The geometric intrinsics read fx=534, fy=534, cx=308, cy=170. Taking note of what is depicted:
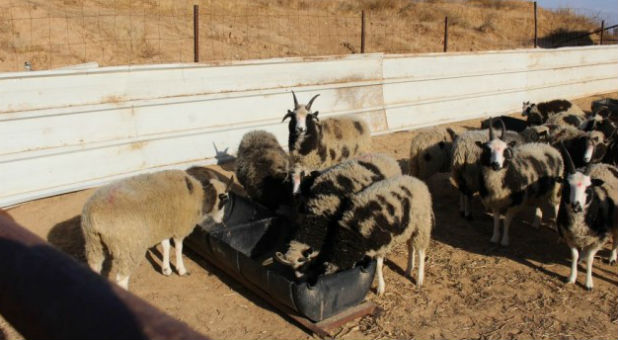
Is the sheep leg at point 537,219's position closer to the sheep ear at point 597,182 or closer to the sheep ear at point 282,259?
the sheep ear at point 597,182

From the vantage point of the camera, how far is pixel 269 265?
6.88 metres

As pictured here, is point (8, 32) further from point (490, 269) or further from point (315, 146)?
point (490, 269)

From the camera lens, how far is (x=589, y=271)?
21.4ft

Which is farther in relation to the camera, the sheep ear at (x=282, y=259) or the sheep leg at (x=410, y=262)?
the sheep leg at (x=410, y=262)

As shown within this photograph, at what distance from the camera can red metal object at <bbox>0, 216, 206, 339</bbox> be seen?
1003 millimetres

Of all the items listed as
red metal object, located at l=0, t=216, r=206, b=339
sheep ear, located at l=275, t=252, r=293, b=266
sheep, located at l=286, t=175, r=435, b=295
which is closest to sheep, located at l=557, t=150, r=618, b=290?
sheep, located at l=286, t=175, r=435, b=295

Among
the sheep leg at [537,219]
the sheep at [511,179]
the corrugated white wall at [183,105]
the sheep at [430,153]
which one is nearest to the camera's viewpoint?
the sheep at [511,179]

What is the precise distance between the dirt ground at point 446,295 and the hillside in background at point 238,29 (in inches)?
347

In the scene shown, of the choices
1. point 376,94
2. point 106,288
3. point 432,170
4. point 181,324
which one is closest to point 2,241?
point 106,288

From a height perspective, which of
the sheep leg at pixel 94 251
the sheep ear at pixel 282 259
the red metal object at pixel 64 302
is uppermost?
the red metal object at pixel 64 302

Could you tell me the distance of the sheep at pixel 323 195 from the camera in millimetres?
6348

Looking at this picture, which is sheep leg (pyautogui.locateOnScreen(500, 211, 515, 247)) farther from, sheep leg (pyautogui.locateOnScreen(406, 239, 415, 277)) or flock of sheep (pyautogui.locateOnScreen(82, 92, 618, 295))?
sheep leg (pyautogui.locateOnScreen(406, 239, 415, 277))

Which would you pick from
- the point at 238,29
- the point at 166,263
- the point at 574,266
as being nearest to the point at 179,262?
the point at 166,263

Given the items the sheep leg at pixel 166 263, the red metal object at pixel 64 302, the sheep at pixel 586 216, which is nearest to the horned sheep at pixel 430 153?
the sheep at pixel 586 216
